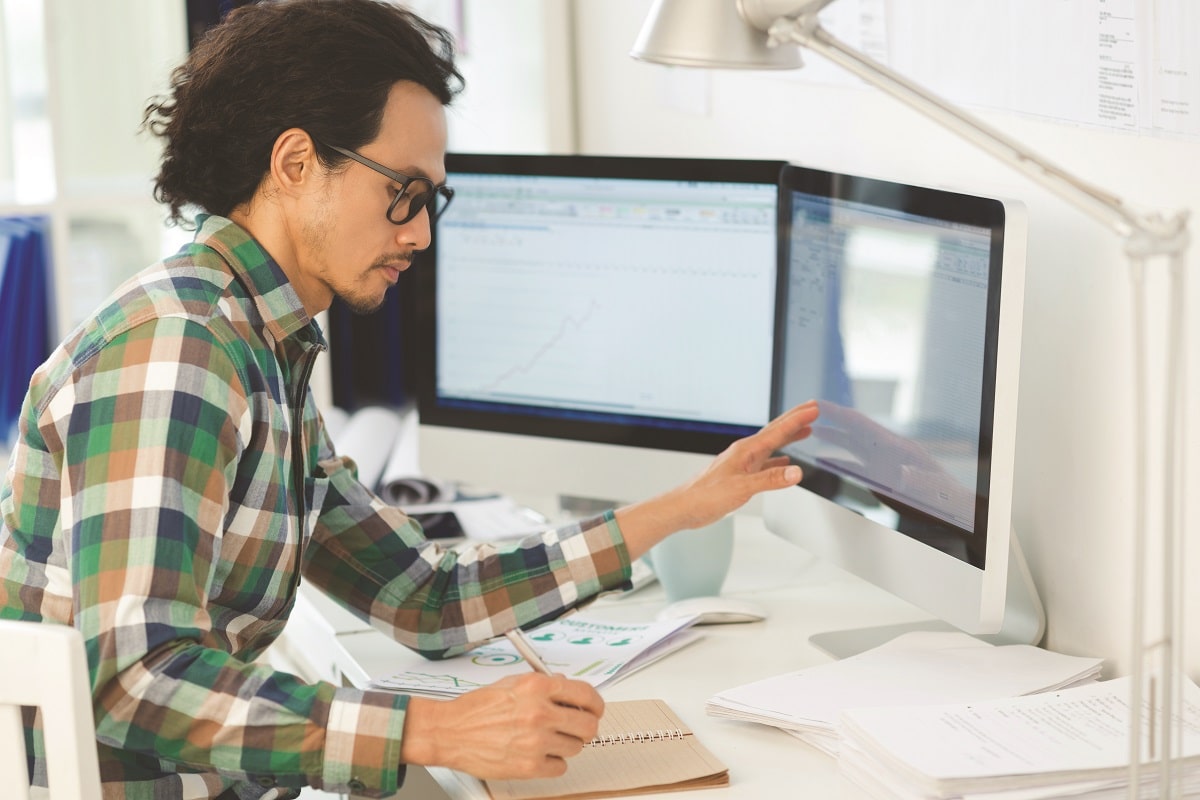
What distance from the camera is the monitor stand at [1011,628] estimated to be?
1.31m

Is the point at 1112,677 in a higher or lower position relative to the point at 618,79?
lower

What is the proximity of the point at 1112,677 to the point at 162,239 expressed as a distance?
1893mm

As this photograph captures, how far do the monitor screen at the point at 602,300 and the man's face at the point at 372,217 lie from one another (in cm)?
38

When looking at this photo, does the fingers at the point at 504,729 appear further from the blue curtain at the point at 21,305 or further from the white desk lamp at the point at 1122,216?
the blue curtain at the point at 21,305

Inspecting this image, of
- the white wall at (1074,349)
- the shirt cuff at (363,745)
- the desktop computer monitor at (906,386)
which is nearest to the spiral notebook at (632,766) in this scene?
the shirt cuff at (363,745)

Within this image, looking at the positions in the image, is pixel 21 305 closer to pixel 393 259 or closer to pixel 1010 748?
pixel 393 259

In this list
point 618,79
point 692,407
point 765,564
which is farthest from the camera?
point 618,79

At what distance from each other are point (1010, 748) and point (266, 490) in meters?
0.63

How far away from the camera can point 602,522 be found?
1386 mm

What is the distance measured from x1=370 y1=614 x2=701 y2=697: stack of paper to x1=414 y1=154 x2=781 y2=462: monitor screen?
0.27m

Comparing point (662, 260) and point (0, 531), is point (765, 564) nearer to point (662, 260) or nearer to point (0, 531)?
point (662, 260)

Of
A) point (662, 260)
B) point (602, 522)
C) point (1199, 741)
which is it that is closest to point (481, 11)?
point (662, 260)

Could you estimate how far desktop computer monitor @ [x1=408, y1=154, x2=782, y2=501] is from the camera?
154 cm

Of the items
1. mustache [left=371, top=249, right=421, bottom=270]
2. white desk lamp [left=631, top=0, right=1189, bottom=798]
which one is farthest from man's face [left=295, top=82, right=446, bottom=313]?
white desk lamp [left=631, top=0, right=1189, bottom=798]
